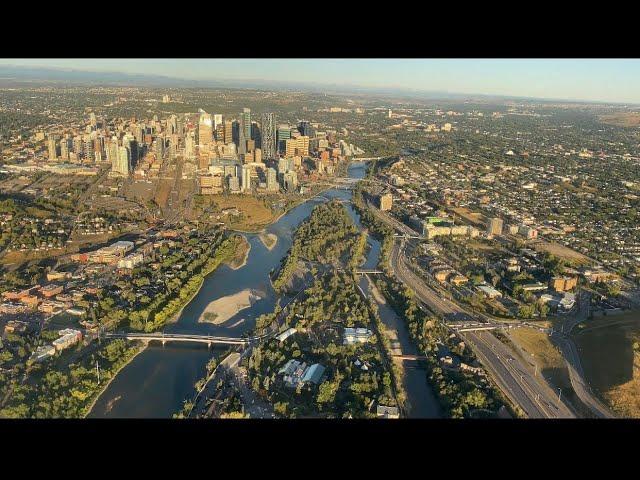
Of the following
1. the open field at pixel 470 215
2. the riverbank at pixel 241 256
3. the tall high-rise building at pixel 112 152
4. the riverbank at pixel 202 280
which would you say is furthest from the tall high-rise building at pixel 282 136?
the riverbank at pixel 202 280

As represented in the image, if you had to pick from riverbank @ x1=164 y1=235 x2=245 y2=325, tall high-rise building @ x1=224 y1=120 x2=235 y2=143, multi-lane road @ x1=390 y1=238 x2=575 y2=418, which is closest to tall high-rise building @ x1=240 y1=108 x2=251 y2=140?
tall high-rise building @ x1=224 y1=120 x2=235 y2=143

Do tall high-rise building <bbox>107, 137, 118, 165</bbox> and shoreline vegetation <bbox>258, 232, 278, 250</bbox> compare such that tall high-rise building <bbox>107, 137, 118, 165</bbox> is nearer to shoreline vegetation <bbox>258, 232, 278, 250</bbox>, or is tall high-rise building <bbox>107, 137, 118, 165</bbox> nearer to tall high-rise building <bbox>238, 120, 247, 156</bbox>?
tall high-rise building <bbox>238, 120, 247, 156</bbox>

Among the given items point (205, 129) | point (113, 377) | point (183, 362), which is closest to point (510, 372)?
point (183, 362)

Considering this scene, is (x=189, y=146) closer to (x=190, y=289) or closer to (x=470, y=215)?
(x=470, y=215)

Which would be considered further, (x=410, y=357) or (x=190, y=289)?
(x=190, y=289)

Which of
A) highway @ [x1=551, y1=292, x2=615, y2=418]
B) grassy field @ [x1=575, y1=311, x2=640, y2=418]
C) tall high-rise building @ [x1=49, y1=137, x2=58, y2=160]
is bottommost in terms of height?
highway @ [x1=551, y1=292, x2=615, y2=418]
